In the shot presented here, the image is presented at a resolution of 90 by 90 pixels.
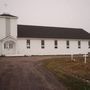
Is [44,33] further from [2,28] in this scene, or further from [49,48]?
[2,28]

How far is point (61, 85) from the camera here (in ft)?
35.1

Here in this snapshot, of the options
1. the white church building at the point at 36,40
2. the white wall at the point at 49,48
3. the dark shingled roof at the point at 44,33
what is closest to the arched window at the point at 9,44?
the white church building at the point at 36,40

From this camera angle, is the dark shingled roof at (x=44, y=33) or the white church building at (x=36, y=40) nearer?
the white church building at (x=36, y=40)

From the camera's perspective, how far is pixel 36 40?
126 feet

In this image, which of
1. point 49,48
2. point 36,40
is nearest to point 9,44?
point 36,40

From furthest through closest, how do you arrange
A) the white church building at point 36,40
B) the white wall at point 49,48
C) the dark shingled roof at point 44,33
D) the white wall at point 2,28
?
the dark shingled roof at point 44,33, the white wall at point 49,48, the white church building at point 36,40, the white wall at point 2,28

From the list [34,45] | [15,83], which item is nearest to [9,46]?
[34,45]

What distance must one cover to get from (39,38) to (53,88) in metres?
29.0

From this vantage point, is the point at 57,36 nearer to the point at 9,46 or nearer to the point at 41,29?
the point at 41,29

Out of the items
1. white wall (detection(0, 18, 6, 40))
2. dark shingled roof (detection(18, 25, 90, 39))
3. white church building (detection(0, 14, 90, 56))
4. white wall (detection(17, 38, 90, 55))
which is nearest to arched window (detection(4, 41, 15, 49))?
Result: white church building (detection(0, 14, 90, 56))

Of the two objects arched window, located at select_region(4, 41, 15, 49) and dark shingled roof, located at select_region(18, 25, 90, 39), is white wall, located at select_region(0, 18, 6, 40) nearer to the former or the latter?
arched window, located at select_region(4, 41, 15, 49)

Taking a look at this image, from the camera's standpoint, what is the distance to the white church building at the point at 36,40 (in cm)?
3559

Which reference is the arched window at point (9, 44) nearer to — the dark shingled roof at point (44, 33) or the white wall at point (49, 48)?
the white wall at point (49, 48)

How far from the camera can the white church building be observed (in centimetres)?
3559
